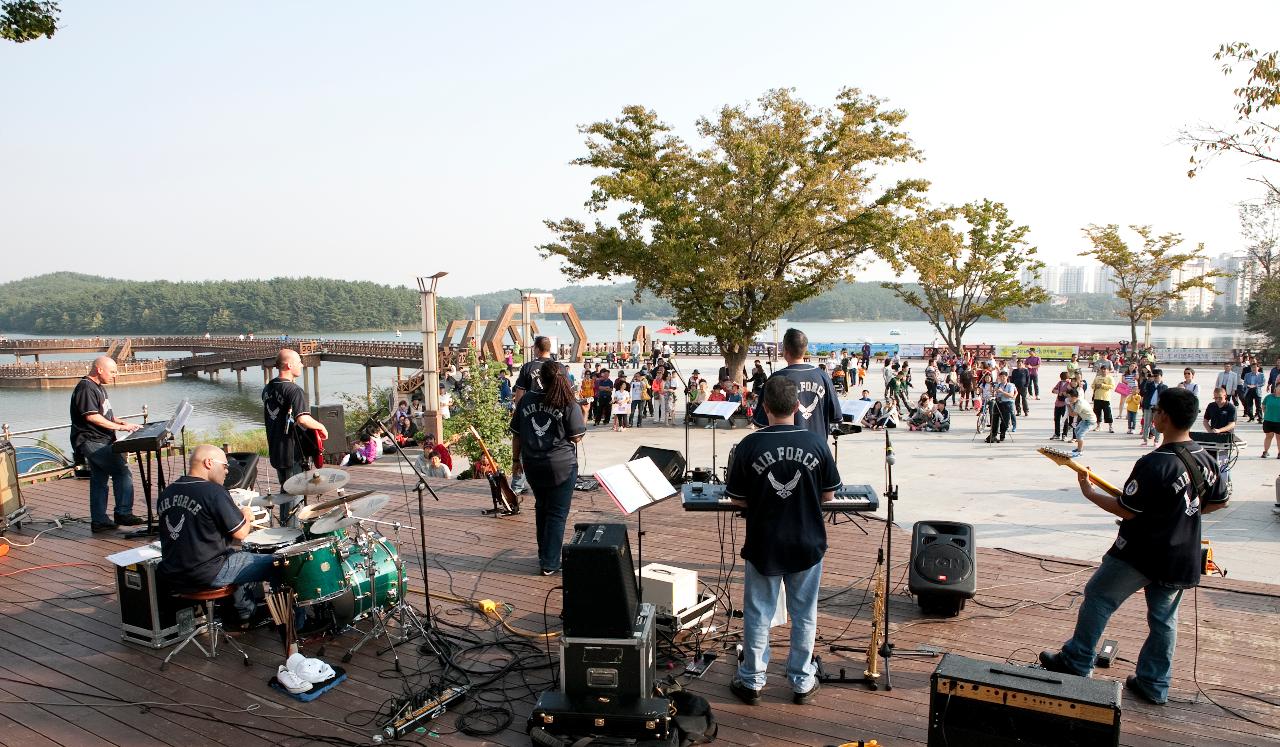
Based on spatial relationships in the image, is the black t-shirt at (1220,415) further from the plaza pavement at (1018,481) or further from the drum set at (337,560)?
the drum set at (337,560)

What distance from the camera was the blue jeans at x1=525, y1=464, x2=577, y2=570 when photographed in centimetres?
587

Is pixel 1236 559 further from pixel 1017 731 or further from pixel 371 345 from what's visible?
pixel 371 345

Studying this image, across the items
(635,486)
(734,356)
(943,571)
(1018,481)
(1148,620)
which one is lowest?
(1018,481)

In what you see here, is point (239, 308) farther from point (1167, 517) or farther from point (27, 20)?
point (1167, 517)

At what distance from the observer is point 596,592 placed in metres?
3.68

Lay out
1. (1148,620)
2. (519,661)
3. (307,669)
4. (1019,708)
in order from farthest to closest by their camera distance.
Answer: (519,661) → (307,669) → (1148,620) → (1019,708)

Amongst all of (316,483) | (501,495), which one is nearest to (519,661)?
(316,483)

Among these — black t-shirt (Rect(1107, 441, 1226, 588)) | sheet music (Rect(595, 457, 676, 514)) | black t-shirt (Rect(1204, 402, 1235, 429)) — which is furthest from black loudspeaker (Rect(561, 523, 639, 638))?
black t-shirt (Rect(1204, 402, 1235, 429))

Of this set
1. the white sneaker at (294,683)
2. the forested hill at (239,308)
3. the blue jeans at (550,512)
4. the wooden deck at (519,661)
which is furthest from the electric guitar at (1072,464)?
the forested hill at (239,308)

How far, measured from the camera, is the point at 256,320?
4678 inches

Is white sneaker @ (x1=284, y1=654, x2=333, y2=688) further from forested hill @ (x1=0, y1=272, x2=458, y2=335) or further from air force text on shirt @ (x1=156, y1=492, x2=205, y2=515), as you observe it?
forested hill @ (x1=0, y1=272, x2=458, y2=335)

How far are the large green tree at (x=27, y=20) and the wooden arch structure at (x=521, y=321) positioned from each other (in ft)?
81.9

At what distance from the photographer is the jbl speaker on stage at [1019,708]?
9.55ft

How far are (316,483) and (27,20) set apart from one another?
6.92 meters
